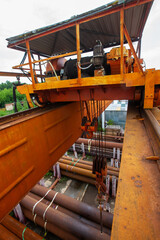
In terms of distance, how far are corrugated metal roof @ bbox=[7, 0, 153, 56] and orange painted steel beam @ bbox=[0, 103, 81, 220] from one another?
92.1 inches

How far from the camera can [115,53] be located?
3012mm

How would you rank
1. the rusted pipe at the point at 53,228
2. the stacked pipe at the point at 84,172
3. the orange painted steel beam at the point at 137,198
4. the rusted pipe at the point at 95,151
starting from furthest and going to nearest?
the rusted pipe at the point at 95,151 → the stacked pipe at the point at 84,172 → the rusted pipe at the point at 53,228 → the orange painted steel beam at the point at 137,198

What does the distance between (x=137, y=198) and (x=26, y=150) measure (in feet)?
7.48

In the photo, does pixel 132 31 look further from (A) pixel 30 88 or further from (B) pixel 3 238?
(B) pixel 3 238

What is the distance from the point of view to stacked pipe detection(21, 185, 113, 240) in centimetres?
391

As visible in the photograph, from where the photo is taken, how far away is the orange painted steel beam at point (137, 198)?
649 mm

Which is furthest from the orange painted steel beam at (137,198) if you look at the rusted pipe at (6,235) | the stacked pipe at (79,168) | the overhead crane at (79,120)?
the stacked pipe at (79,168)

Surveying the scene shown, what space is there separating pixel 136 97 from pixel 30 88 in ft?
10.6

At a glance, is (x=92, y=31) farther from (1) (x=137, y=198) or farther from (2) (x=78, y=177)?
(2) (x=78, y=177)

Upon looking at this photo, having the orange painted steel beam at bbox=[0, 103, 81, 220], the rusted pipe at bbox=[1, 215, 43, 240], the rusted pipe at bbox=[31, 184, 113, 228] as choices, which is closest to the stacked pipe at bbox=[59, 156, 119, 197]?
the rusted pipe at bbox=[31, 184, 113, 228]

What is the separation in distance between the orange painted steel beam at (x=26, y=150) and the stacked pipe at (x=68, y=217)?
2.62 metres

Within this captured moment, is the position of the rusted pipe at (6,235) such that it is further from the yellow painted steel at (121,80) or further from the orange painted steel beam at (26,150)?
the yellow painted steel at (121,80)

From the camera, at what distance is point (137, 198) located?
84 centimetres

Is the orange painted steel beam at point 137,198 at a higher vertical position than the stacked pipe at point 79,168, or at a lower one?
higher
